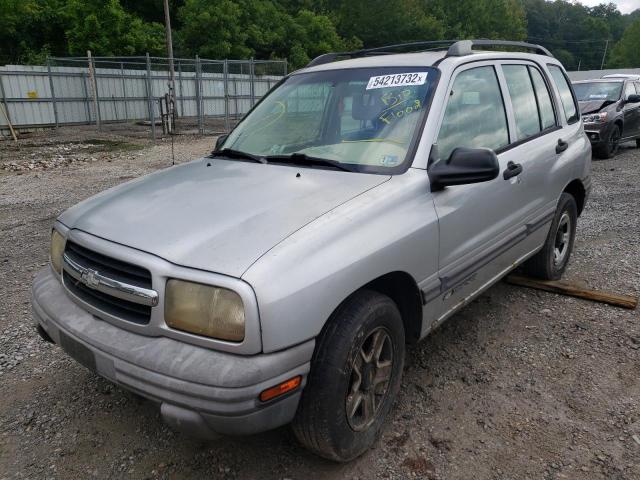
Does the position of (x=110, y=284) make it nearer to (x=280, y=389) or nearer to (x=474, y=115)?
(x=280, y=389)

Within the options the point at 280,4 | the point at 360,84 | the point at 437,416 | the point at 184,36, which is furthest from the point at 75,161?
the point at 280,4

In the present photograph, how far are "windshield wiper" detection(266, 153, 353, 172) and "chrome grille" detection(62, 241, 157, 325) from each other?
1175mm

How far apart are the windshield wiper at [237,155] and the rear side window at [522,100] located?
1.77 m

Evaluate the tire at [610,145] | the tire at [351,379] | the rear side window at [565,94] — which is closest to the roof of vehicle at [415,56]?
the rear side window at [565,94]

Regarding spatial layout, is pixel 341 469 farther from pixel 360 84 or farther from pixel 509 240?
pixel 360 84

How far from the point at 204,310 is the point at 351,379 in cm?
78

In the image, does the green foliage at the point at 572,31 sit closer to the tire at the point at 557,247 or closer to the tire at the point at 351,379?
the tire at the point at 557,247

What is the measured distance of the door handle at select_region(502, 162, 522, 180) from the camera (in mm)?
3285

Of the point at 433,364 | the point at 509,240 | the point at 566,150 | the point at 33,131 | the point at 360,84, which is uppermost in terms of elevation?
the point at 360,84

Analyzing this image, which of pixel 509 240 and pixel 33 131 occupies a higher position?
pixel 509 240

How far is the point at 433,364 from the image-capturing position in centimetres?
336

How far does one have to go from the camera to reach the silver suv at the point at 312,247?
1983mm

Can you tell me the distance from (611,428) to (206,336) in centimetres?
216

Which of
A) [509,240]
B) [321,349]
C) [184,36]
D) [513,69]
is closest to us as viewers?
[321,349]
